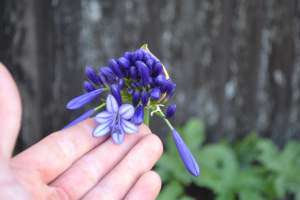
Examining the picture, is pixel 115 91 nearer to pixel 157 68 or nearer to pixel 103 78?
pixel 103 78

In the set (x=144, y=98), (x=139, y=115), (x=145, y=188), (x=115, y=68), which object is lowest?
(x=145, y=188)

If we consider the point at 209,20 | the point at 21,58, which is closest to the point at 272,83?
the point at 209,20

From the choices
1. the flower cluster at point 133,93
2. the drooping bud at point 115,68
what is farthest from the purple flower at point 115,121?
the drooping bud at point 115,68

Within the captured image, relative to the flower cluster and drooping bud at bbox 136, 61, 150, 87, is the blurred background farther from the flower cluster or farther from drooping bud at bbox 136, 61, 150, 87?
drooping bud at bbox 136, 61, 150, 87

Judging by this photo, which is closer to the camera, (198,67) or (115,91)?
(115,91)

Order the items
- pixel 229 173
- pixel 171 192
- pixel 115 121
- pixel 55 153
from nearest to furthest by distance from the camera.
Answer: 1. pixel 55 153
2. pixel 115 121
3. pixel 171 192
4. pixel 229 173

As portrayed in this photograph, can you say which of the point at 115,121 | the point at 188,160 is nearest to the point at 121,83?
the point at 115,121
